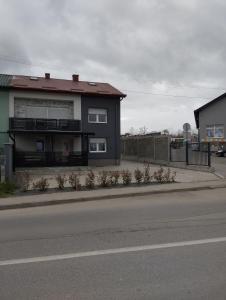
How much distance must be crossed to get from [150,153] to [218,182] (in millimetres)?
14943

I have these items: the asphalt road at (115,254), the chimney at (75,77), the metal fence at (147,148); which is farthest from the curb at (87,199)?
the chimney at (75,77)

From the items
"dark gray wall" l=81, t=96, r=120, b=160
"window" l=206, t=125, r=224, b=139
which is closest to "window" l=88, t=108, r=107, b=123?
"dark gray wall" l=81, t=96, r=120, b=160

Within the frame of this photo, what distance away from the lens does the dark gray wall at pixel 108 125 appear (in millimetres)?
31641

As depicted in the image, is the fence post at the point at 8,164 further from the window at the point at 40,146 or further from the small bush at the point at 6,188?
the window at the point at 40,146

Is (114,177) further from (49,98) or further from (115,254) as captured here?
(49,98)

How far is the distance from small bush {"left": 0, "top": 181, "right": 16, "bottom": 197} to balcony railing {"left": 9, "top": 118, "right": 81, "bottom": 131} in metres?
14.0

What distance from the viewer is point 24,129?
1139 inches

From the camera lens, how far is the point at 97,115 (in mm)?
32281

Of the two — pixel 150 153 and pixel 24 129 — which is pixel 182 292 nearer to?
pixel 24 129

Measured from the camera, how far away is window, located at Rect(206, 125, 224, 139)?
43562 mm

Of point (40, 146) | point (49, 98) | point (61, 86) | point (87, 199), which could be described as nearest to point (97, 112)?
point (61, 86)

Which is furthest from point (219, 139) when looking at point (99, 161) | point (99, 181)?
point (99, 181)

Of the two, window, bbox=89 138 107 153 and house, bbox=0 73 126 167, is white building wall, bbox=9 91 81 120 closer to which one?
house, bbox=0 73 126 167

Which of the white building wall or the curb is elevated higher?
the white building wall
